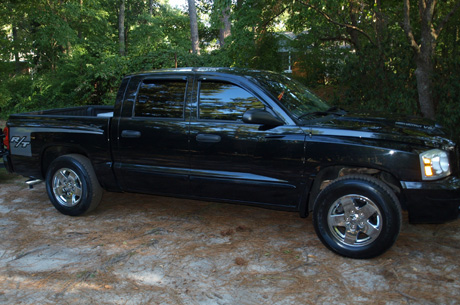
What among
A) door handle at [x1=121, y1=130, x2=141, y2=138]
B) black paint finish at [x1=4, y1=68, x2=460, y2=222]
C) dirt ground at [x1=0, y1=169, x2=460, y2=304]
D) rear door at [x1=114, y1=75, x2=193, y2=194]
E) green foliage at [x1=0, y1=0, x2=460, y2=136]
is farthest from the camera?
green foliage at [x1=0, y1=0, x2=460, y2=136]

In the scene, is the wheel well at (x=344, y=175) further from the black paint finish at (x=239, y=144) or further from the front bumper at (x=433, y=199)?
the front bumper at (x=433, y=199)

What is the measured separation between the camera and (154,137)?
5164mm

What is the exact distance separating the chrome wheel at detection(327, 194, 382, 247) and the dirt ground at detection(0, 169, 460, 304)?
0.69ft

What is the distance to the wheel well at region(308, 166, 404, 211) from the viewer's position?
4410mm

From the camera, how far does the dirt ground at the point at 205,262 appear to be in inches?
142

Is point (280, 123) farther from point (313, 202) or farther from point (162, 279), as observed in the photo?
point (162, 279)

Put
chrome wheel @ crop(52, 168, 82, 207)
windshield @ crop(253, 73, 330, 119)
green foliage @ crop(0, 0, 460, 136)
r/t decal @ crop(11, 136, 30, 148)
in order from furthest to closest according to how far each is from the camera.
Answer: green foliage @ crop(0, 0, 460, 136)
r/t decal @ crop(11, 136, 30, 148)
chrome wheel @ crop(52, 168, 82, 207)
windshield @ crop(253, 73, 330, 119)

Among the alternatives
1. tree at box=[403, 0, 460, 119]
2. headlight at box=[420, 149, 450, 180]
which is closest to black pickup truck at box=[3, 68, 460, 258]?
headlight at box=[420, 149, 450, 180]

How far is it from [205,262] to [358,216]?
1.53 metres

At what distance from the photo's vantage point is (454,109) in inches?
294

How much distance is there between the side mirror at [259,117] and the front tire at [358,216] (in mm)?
875

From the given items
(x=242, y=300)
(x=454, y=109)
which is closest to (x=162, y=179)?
(x=242, y=300)

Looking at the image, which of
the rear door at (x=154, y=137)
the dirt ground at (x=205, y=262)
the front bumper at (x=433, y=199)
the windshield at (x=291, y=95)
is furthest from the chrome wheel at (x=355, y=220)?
the rear door at (x=154, y=137)

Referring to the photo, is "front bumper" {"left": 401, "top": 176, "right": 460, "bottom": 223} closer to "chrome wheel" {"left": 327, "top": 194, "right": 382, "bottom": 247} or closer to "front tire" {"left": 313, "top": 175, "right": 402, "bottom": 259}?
"front tire" {"left": 313, "top": 175, "right": 402, "bottom": 259}
